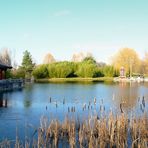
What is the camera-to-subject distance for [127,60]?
73688 millimetres

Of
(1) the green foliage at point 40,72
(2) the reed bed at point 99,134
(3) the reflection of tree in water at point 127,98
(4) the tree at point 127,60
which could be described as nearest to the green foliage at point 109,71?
(4) the tree at point 127,60

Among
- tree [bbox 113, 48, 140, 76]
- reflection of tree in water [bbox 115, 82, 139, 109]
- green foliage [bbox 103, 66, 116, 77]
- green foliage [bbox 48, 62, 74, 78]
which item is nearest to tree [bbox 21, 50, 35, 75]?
green foliage [bbox 48, 62, 74, 78]

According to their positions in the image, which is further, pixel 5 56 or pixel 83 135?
pixel 5 56

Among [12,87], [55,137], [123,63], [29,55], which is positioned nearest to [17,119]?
[55,137]

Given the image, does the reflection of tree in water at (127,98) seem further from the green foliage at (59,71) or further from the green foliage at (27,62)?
the green foliage at (59,71)

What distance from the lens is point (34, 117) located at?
14523mm

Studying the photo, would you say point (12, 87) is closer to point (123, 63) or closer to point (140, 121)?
point (140, 121)

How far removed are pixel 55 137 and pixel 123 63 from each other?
65.5 meters

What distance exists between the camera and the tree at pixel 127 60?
72938mm

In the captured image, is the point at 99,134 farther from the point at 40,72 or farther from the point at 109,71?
the point at 109,71

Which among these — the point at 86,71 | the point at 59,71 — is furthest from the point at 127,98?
the point at 86,71

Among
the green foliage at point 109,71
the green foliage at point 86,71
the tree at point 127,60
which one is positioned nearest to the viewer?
the green foliage at point 86,71

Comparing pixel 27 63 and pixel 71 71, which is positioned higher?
pixel 27 63

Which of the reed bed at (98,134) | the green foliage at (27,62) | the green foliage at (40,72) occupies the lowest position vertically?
the reed bed at (98,134)
